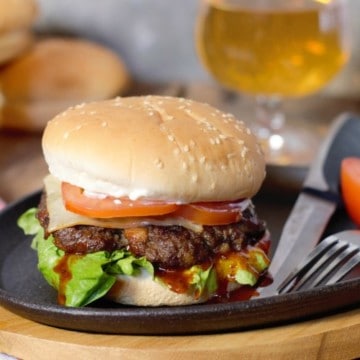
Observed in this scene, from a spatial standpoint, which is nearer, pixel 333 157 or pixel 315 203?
pixel 315 203

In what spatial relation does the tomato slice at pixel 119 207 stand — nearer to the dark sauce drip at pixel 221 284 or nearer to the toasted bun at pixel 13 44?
the dark sauce drip at pixel 221 284

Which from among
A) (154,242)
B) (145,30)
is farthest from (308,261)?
(145,30)

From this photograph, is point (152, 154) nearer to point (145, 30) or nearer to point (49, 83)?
point (49, 83)

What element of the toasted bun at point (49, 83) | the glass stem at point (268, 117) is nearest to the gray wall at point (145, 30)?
the toasted bun at point (49, 83)

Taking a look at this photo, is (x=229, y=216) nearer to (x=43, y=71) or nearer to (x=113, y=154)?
(x=113, y=154)

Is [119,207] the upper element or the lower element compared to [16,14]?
upper

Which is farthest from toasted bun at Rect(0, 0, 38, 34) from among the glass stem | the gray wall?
the glass stem
